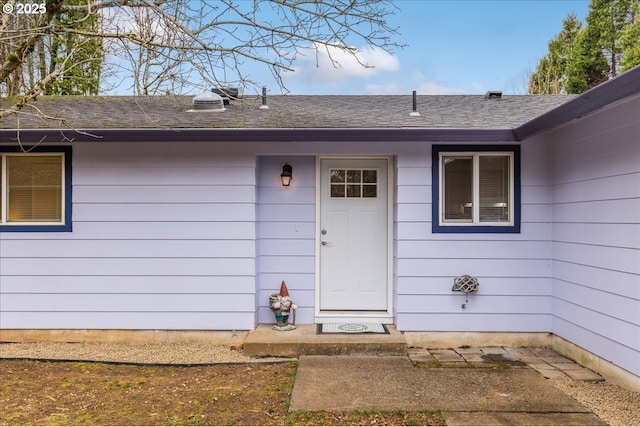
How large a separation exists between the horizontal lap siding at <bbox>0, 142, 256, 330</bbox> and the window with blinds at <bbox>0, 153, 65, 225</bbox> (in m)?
0.19

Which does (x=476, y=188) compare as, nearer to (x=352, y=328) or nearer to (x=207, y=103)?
(x=352, y=328)

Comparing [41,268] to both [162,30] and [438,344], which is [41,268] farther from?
[438,344]

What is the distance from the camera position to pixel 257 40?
4.05m

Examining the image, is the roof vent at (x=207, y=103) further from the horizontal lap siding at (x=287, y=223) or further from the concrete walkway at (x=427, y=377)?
the concrete walkway at (x=427, y=377)

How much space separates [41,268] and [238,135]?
8.65ft

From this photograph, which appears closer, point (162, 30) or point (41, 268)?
point (162, 30)

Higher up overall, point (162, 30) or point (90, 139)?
point (162, 30)

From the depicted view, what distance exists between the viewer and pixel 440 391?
132 inches

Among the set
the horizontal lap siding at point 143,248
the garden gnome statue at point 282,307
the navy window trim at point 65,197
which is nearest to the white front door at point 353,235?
the garden gnome statue at point 282,307

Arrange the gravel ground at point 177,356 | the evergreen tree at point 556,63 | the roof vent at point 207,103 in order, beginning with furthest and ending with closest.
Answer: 1. the evergreen tree at point 556,63
2. the roof vent at point 207,103
3. the gravel ground at point 177,356

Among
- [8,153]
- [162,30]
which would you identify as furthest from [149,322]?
[162,30]

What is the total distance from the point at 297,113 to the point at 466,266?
2662 mm

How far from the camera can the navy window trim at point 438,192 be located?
4621mm

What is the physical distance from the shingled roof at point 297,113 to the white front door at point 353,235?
61cm
